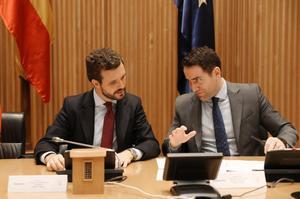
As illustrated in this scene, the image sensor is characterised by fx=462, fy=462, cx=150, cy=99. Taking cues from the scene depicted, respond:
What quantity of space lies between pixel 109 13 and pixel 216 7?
3.56ft

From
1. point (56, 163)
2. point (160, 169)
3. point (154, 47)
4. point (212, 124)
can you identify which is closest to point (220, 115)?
point (212, 124)

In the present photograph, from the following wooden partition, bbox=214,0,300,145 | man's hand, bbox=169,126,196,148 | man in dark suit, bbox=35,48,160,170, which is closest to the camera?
man's hand, bbox=169,126,196,148

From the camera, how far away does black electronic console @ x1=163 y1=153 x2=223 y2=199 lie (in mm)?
2027

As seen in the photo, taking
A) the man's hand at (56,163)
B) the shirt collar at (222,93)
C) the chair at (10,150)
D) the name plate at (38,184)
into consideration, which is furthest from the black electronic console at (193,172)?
the chair at (10,150)

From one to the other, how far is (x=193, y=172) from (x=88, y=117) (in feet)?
3.71

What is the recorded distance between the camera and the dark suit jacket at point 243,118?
310 cm

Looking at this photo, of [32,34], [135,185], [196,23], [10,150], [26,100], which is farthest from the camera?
[26,100]

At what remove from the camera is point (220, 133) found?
3074 mm

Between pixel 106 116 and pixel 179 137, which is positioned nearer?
pixel 179 137

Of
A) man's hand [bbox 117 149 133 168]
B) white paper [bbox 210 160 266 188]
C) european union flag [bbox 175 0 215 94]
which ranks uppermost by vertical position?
european union flag [bbox 175 0 215 94]

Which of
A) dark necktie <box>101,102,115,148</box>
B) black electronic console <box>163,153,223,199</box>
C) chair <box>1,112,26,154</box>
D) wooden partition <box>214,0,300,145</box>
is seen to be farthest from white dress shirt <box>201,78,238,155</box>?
wooden partition <box>214,0,300,145</box>

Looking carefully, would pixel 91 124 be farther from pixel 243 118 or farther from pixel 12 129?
pixel 243 118

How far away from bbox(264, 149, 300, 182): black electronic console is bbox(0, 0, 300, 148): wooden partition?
2.48 meters

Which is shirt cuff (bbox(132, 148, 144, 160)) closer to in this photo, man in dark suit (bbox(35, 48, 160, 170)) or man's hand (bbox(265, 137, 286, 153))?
man in dark suit (bbox(35, 48, 160, 170))
